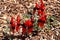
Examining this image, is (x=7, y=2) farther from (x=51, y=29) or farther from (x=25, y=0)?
(x=51, y=29)

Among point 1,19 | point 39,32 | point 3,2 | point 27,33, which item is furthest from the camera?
point 3,2

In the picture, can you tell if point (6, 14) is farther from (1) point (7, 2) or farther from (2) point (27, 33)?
(2) point (27, 33)

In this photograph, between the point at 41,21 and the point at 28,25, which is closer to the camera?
the point at 28,25

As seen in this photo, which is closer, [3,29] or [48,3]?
[3,29]

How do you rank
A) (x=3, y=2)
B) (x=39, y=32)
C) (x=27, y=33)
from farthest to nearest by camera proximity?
(x=3, y=2)
(x=39, y=32)
(x=27, y=33)

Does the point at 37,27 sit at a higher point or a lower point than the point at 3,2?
lower

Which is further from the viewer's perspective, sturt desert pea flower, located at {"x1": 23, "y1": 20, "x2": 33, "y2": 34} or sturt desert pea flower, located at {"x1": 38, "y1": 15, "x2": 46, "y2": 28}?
sturt desert pea flower, located at {"x1": 38, "y1": 15, "x2": 46, "y2": 28}

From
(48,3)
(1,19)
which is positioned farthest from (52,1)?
(1,19)

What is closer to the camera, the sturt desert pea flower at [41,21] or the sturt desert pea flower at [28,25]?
the sturt desert pea flower at [28,25]

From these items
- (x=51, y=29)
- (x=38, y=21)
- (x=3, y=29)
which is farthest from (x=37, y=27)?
(x=3, y=29)
